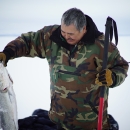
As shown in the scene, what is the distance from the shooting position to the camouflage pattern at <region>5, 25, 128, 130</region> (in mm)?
2029

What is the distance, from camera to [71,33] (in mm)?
1929

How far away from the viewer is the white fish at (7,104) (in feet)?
5.58

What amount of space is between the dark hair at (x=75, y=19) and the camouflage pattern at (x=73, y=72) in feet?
0.66

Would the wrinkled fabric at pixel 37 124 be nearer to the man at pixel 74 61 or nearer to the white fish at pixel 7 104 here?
the man at pixel 74 61

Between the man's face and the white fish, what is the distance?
2.02ft

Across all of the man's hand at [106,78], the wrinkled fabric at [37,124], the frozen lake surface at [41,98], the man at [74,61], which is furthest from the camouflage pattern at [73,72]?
the frozen lake surface at [41,98]

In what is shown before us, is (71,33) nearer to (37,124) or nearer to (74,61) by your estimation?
(74,61)

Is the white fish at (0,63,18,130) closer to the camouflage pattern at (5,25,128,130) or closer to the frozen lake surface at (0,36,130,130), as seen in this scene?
the camouflage pattern at (5,25,128,130)

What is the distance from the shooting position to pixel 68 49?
6.84 feet

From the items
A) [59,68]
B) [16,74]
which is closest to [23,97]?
[16,74]

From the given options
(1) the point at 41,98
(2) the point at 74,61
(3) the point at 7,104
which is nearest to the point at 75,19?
(2) the point at 74,61

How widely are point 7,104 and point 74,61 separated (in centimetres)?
71

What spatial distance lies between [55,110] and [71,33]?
0.84 m

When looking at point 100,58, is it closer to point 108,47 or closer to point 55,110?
point 108,47
